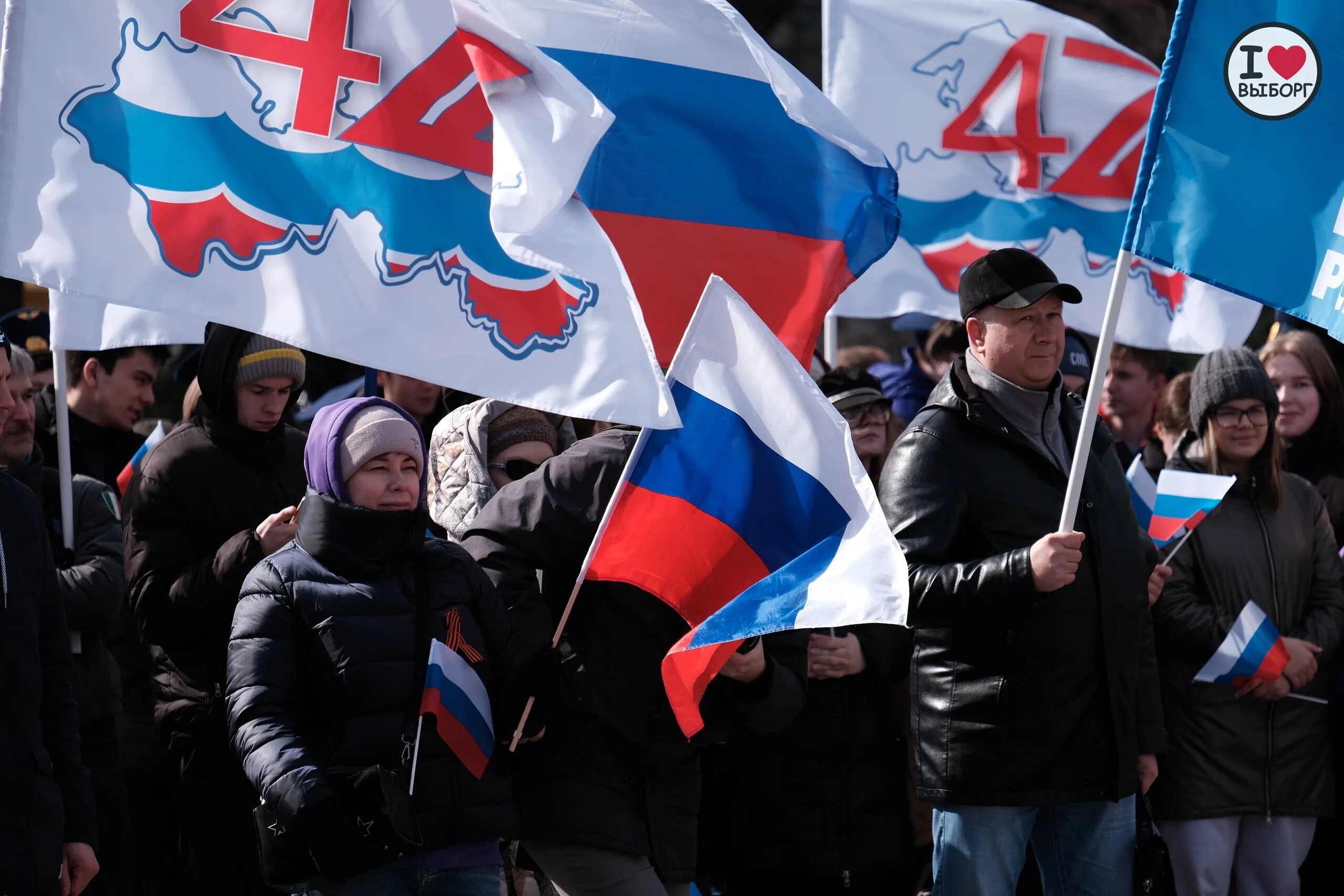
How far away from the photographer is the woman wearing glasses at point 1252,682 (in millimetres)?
5703

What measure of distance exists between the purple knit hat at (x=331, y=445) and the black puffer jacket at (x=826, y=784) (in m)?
1.96

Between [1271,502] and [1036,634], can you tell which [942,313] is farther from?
[1036,634]

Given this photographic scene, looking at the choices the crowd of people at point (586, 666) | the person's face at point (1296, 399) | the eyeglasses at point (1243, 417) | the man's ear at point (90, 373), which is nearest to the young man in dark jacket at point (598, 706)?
the crowd of people at point (586, 666)

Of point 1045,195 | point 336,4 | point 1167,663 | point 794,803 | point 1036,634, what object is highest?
point 336,4

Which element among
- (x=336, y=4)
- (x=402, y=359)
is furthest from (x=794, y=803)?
(x=336, y=4)

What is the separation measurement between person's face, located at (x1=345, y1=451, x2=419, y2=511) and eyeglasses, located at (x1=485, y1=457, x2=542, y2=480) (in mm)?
741

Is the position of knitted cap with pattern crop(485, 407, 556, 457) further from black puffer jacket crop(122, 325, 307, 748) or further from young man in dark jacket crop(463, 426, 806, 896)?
black puffer jacket crop(122, 325, 307, 748)

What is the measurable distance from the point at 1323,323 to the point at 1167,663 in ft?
7.05

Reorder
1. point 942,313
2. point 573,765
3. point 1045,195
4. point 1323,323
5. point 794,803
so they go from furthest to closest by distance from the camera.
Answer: point 1045,195, point 942,313, point 794,803, point 573,765, point 1323,323

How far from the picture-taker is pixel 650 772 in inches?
168

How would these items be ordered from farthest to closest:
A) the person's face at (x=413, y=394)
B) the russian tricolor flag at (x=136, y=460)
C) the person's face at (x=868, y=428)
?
1. the person's face at (x=413, y=394)
2. the person's face at (x=868, y=428)
3. the russian tricolor flag at (x=136, y=460)

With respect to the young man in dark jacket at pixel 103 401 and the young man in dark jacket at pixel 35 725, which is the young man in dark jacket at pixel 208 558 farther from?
the young man in dark jacket at pixel 103 401

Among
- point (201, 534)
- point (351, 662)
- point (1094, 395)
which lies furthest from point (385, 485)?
point (1094, 395)

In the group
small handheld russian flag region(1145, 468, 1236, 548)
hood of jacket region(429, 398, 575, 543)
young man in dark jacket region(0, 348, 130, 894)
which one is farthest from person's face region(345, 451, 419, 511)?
small handheld russian flag region(1145, 468, 1236, 548)
